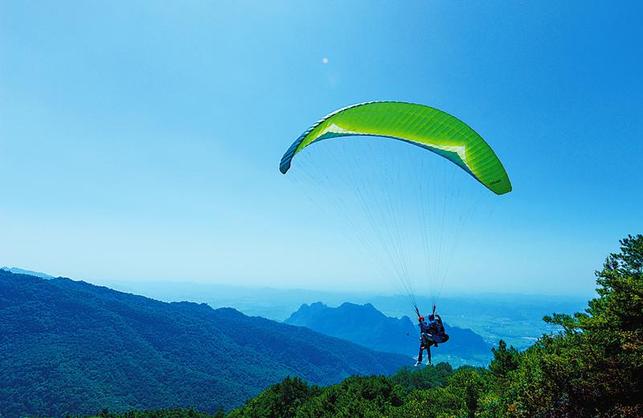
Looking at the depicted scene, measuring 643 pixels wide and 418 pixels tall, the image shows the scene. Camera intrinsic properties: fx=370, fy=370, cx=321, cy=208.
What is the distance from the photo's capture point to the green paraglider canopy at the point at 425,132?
1227 cm

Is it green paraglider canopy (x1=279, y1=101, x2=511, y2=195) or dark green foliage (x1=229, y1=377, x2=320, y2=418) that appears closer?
green paraglider canopy (x1=279, y1=101, x2=511, y2=195)

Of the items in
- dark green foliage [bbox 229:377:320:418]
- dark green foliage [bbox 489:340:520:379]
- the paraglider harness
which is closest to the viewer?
the paraglider harness

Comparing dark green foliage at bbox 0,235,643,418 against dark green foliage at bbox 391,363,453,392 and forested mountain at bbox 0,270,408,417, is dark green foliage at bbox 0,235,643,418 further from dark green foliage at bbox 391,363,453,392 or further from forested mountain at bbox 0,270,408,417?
forested mountain at bbox 0,270,408,417

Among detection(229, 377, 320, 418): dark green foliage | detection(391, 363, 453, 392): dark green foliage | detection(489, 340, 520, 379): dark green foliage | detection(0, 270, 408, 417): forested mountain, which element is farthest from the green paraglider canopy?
detection(0, 270, 408, 417): forested mountain

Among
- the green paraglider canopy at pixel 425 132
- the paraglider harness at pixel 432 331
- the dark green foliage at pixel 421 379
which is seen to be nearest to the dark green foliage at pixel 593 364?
the paraglider harness at pixel 432 331

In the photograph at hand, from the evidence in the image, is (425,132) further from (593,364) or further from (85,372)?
(85,372)

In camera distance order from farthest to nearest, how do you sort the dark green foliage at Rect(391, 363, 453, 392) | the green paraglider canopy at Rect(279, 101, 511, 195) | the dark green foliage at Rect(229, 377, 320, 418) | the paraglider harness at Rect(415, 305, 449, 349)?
the dark green foliage at Rect(391, 363, 453, 392) < the dark green foliage at Rect(229, 377, 320, 418) < the paraglider harness at Rect(415, 305, 449, 349) < the green paraglider canopy at Rect(279, 101, 511, 195)

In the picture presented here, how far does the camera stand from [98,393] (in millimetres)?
136625

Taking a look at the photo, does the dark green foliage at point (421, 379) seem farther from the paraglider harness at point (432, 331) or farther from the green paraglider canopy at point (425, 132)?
the green paraglider canopy at point (425, 132)

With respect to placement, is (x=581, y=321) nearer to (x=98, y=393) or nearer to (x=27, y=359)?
(x=98, y=393)

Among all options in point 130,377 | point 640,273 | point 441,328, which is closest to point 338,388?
point 441,328

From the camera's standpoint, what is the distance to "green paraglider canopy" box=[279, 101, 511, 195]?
1227 centimetres

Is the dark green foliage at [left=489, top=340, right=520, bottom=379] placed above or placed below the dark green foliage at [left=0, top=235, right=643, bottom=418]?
below

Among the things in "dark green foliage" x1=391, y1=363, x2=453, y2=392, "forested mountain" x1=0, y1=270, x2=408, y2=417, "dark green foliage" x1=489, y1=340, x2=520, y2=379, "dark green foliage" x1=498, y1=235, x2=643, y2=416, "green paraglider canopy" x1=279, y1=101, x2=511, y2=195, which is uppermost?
"green paraglider canopy" x1=279, y1=101, x2=511, y2=195
